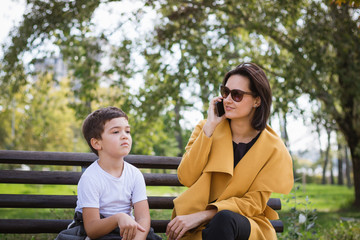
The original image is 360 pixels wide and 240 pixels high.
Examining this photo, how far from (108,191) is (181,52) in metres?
6.17

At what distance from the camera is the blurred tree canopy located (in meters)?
8.35

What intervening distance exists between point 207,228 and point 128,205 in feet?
1.87

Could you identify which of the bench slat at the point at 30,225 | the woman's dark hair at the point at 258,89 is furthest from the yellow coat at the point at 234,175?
the bench slat at the point at 30,225

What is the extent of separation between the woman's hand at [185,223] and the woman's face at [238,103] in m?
0.69

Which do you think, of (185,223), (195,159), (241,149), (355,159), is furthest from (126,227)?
(355,159)

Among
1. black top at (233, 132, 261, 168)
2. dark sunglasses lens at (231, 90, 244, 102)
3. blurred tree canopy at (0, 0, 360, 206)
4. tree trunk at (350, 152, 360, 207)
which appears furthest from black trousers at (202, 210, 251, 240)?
tree trunk at (350, 152, 360, 207)

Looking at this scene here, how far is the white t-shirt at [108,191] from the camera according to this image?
2635mm

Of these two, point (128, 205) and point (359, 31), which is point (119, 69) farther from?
point (128, 205)

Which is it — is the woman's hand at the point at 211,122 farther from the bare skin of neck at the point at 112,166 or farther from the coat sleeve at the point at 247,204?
the bare skin of neck at the point at 112,166

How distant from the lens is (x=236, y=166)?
287 centimetres

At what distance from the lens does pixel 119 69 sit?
875cm

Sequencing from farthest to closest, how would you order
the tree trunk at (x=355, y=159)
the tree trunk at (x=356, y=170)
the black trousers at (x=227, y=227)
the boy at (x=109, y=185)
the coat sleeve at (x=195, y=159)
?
the tree trunk at (x=356, y=170)
the tree trunk at (x=355, y=159)
the coat sleeve at (x=195, y=159)
the boy at (x=109, y=185)
the black trousers at (x=227, y=227)

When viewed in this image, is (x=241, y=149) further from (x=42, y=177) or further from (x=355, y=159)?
(x=355, y=159)

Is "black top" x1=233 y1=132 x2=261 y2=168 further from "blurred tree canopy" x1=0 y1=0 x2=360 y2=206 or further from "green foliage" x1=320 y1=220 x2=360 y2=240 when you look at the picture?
"blurred tree canopy" x1=0 y1=0 x2=360 y2=206
